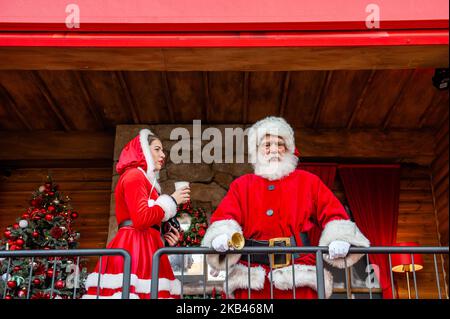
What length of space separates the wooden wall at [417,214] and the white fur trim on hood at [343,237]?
3.42 m

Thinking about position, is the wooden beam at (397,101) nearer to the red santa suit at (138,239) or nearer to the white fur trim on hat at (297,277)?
the white fur trim on hat at (297,277)

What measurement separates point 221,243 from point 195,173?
3128 millimetres

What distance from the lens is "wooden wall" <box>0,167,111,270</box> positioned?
7.49 meters

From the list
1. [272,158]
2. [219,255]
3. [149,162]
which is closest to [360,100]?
[272,158]

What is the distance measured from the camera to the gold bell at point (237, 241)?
3.64m

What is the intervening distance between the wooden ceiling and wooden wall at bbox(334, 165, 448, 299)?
814 mm

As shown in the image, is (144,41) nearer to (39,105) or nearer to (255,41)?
(255,41)

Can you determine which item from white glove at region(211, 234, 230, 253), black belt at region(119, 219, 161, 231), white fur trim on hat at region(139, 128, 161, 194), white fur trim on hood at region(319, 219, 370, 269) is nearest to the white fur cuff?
black belt at region(119, 219, 161, 231)

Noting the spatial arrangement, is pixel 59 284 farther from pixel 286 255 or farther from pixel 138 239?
pixel 286 255

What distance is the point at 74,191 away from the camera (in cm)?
757
